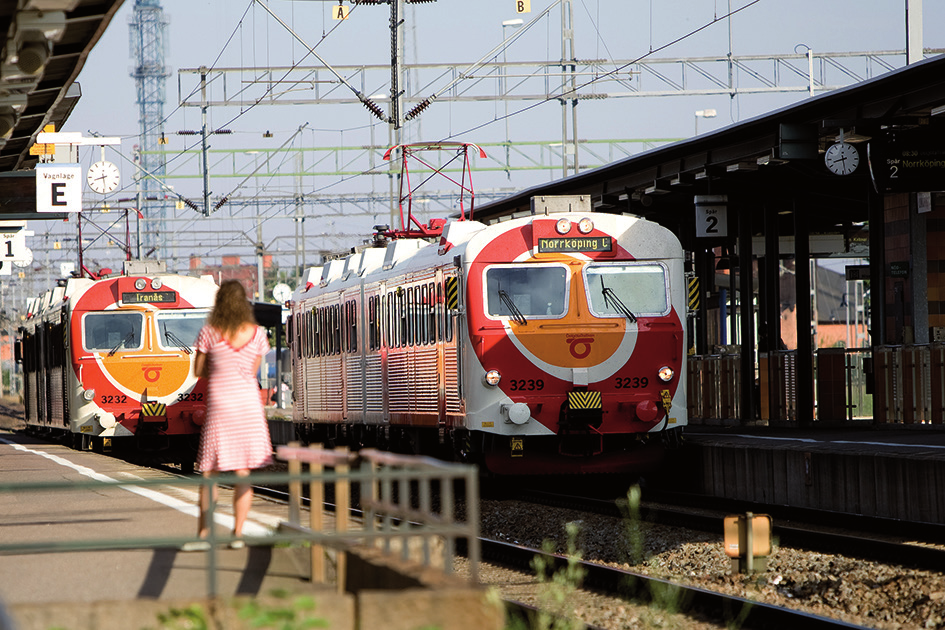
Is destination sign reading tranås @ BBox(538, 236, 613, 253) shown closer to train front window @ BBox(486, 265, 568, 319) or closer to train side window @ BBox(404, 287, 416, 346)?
train front window @ BBox(486, 265, 568, 319)

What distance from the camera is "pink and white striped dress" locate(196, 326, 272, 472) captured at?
874cm

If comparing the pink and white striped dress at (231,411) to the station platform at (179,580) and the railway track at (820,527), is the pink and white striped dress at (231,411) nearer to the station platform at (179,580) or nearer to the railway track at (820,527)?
the station platform at (179,580)

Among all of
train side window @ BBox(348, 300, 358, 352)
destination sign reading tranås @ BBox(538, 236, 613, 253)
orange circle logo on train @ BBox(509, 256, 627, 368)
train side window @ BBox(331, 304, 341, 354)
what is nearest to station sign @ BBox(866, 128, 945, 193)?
destination sign reading tranås @ BBox(538, 236, 613, 253)

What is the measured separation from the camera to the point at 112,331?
24.3m

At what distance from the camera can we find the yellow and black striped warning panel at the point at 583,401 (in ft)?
55.2

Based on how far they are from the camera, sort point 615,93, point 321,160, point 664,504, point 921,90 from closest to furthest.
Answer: point 921,90, point 664,504, point 615,93, point 321,160

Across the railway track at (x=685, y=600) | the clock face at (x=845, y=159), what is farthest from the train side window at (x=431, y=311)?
the railway track at (x=685, y=600)

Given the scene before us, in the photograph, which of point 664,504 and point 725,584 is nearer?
point 725,584

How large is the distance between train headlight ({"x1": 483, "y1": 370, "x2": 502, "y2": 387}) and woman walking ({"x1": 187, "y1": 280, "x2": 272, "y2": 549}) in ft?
25.6

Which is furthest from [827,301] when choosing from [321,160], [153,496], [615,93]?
[153,496]

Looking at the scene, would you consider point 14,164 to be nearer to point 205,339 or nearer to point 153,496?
point 153,496

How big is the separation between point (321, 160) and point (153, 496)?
37.9m

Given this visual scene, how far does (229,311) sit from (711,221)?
1436 cm

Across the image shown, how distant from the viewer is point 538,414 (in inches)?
661
